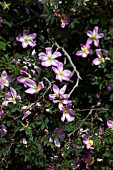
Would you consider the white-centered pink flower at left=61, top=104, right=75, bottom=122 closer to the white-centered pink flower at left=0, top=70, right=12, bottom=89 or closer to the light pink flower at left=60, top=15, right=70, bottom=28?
the white-centered pink flower at left=0, top=70, right=12, bottom=89

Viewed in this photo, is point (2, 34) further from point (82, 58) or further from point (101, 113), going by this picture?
point (101, 113)

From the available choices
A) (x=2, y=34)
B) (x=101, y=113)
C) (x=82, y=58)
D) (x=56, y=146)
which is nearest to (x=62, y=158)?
(x=56, y=146)

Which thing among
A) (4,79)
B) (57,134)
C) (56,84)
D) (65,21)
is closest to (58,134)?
(57,134)

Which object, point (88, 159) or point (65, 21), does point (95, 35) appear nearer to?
point (65, 21)

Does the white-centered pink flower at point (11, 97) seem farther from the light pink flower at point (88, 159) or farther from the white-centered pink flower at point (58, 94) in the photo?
the light pink flower at point (88, 159)

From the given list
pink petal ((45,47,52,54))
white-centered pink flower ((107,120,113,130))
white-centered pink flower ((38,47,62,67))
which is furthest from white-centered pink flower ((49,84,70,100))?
white-centered pink flower ((107,120,113,130))

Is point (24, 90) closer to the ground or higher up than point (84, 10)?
closer to the ground
